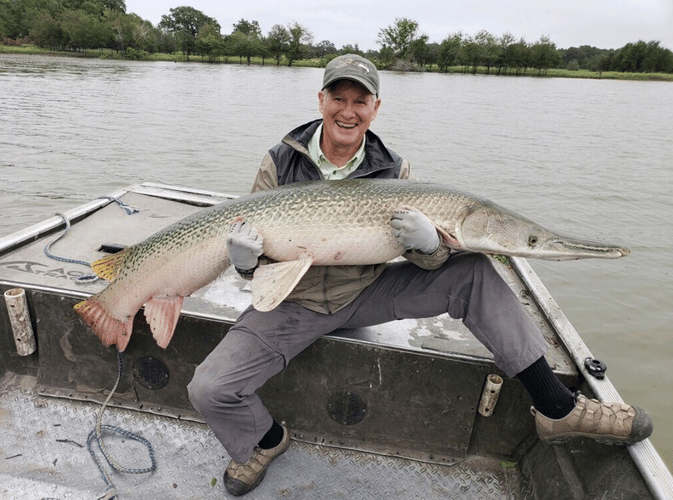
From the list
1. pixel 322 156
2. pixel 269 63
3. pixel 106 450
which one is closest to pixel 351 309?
pixel 322 156

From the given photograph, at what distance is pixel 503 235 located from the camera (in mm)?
2438

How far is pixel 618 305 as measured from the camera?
602cm

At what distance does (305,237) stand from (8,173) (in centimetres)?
1000

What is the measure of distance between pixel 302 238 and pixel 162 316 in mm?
861

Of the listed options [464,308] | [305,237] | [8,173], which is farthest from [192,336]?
[8,173]

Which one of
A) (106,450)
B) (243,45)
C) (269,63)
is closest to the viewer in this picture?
(106,450)

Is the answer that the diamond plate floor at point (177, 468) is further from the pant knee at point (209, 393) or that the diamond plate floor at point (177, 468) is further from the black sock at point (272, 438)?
the pant knee at point (209, 393)

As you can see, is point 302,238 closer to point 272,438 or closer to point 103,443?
point 272,438

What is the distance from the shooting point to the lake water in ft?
19.1

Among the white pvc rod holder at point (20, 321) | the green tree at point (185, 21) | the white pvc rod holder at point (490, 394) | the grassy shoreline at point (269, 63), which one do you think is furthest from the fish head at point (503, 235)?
the green tree at point (185, 21)

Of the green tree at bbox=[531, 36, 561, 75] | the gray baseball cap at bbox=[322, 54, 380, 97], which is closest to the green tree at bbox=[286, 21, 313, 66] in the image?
the green tree at bbox=[531, 36, 561, 75]

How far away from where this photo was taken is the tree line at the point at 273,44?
83.8m

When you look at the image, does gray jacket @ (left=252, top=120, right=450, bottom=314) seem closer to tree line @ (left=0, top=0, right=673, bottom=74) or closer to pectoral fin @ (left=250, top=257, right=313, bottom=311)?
pectoral fin @ (left=250, top=257, right=313, bottom=311)

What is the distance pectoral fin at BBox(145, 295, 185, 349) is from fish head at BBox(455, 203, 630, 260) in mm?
1535
